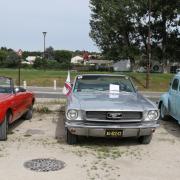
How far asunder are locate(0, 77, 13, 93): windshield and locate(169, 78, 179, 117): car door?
13.8ft

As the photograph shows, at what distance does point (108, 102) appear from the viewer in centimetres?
900

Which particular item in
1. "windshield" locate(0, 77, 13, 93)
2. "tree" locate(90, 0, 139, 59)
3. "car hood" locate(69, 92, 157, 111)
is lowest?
"car hood" locate(69, 92, 157, 111)

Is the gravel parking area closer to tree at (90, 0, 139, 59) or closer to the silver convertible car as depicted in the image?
the silver convertible car

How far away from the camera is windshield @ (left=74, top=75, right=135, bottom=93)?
10.5m

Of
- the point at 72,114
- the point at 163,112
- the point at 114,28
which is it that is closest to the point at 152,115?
the point at 72,114

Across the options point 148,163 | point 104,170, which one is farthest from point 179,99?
point 104,170

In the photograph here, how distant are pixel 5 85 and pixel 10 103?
1.34m

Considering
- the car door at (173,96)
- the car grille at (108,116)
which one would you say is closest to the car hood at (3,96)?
the car grille at (108,116)

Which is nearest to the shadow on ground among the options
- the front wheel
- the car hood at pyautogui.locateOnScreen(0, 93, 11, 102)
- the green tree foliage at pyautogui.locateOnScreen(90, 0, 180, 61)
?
the front wheel

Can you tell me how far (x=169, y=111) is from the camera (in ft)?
39.5

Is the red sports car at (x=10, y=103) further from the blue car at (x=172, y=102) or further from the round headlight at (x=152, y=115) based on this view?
the blue car at (x=172, y=102)

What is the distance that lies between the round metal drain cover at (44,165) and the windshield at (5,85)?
3.33 meters

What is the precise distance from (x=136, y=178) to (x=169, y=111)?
18.9 ft

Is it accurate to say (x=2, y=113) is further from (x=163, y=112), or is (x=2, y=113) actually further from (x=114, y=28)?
(x=114, y=28)
